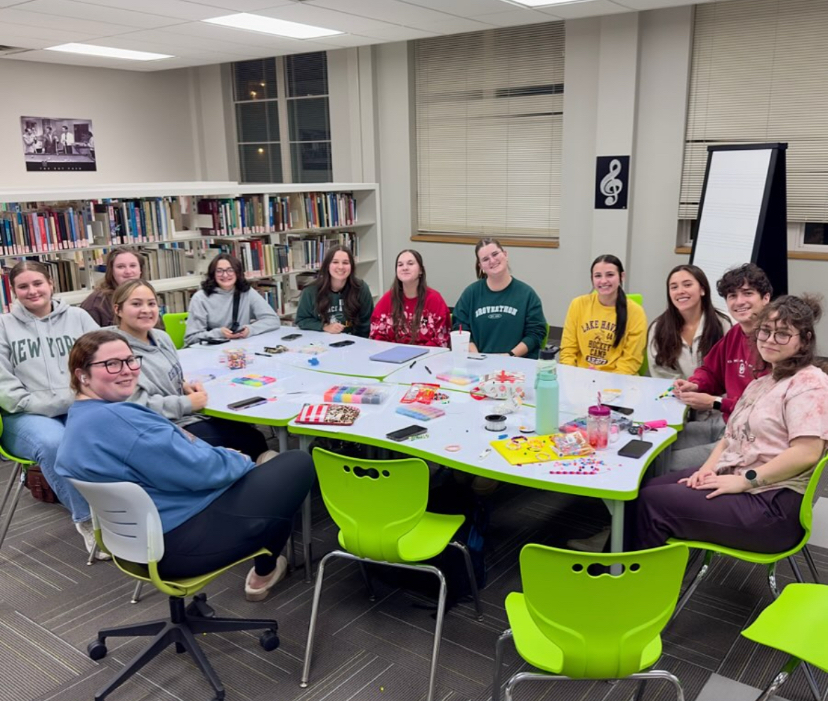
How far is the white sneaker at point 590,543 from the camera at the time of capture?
9.80 ft

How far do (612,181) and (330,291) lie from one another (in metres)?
3.04

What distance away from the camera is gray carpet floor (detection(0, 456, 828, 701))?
89.4 inches

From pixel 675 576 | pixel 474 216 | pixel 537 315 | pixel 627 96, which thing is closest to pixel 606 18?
pixel 627 96

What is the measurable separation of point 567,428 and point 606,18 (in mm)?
4625

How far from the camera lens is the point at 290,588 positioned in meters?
2.85

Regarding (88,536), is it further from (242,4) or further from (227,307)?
(242,4)

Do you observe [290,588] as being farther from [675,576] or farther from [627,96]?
[627,96]

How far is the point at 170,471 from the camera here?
2135 millimetres

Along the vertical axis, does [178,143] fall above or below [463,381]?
above

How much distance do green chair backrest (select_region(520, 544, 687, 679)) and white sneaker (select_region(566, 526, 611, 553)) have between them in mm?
1323

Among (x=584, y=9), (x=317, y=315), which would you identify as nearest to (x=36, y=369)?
(x=317, y=315)

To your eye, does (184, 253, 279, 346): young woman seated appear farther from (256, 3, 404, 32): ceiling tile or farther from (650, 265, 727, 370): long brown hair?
(650, 265, 727, 370): long brown hair

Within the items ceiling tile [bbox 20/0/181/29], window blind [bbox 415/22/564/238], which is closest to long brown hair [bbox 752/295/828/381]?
window blind [bbox 415/22/564/238]

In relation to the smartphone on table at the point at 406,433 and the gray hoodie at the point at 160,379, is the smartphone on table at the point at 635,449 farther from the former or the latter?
the gray hoodie at the point at 160,379
